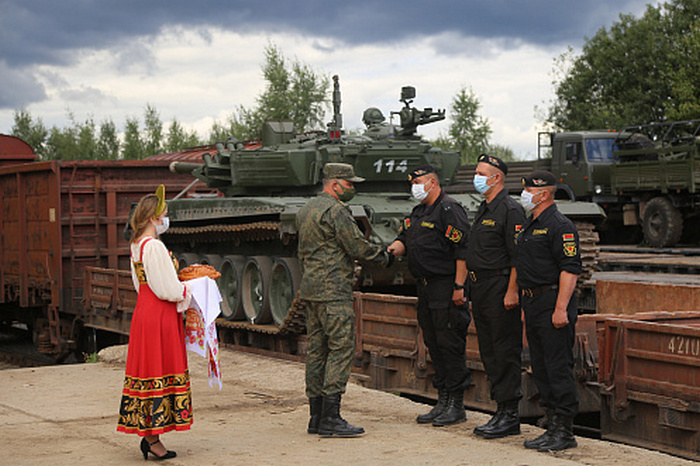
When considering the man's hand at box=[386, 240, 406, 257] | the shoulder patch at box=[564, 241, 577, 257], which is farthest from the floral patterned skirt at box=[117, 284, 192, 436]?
the shoulder patch at box=[564, 241, 577, 257]

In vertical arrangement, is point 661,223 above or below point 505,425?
above

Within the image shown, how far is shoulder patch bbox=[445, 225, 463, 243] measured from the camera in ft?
24.5

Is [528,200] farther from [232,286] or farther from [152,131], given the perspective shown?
[152,131]

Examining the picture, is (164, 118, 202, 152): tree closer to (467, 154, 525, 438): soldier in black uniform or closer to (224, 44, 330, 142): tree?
(224, 44, 330, 142): tree

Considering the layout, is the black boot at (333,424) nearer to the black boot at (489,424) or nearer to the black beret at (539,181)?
the black boot at (489,424)

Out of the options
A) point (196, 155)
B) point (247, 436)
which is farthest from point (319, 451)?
point (196, 155)

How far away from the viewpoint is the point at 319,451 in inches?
263

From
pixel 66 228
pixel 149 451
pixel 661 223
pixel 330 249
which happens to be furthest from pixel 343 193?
pixel 661 223

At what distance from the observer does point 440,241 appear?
7570 millimetres

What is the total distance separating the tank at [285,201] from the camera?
12.8 m

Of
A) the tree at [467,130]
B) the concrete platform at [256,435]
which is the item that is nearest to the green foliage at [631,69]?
the tree at [467,130]

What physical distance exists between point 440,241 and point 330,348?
3.71 feet

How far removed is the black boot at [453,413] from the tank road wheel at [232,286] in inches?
269

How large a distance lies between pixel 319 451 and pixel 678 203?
1880cm
